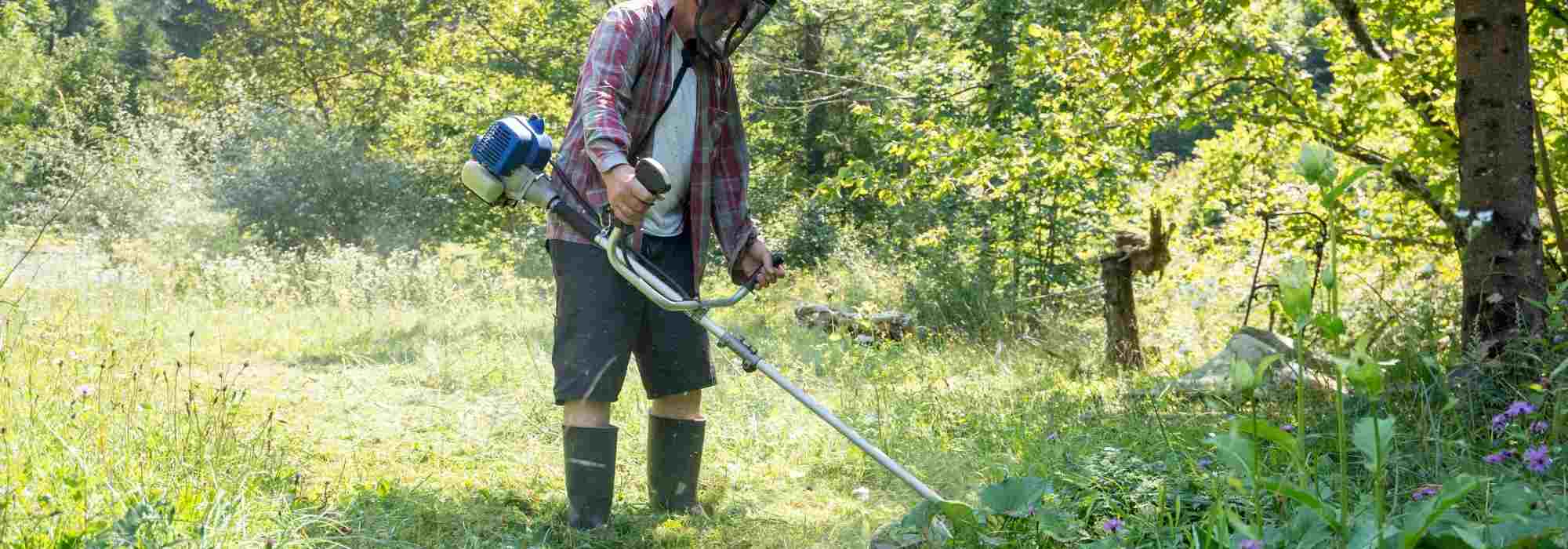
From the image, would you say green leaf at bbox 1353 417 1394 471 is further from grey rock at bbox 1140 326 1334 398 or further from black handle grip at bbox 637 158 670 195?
grey rock at bbox 1140 326 1334 398

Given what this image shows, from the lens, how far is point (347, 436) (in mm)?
4434

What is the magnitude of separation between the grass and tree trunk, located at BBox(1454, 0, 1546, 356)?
3.26ft

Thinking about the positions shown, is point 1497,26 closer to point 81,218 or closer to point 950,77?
point 950,77

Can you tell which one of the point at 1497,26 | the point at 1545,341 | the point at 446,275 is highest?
the point at 1497,26

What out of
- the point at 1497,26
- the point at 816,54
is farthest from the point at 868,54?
the point at 1497,26

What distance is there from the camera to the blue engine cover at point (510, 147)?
301 centimetres

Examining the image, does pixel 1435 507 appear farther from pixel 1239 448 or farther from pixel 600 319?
pixel 600 319

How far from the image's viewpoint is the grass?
2793 mm

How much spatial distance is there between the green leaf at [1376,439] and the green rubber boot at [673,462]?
2238 millimetres

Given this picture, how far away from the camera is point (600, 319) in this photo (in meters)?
3.16

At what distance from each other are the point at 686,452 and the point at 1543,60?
4.55m

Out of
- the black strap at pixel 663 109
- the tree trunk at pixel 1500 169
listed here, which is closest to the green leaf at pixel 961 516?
the black strap at pixel 663 109

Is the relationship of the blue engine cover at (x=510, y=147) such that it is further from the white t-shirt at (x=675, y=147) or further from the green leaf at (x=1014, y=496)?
the green leaf at (x=1014, y=496)

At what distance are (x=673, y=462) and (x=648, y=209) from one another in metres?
0.90
